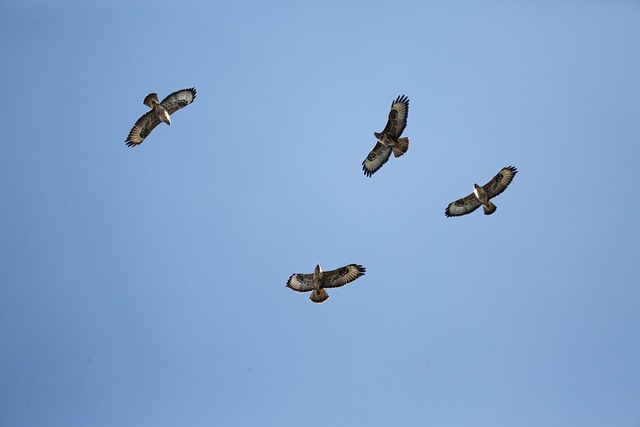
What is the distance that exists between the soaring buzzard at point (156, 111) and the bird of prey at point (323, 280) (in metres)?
5.10

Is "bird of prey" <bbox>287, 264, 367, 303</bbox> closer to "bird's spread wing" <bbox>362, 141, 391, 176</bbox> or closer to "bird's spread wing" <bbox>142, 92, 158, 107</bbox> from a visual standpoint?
"bird's spread wing" <bbox>362, 141, 391, 176</bbox>

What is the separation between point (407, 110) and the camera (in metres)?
14.1

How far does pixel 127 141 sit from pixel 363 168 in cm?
609

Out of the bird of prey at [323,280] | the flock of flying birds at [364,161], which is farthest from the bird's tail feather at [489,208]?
the bird of prey at [323,280]

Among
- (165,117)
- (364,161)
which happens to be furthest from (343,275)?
(165,117)

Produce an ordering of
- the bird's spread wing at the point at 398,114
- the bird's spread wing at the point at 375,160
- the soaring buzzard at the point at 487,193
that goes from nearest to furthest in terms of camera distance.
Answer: the bird's spread wing at the point at 398,114 → the soaring buzzard at the point at 487,193 → the bird's spread wing at the point at 375,160

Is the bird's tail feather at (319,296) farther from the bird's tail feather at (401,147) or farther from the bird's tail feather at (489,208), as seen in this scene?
the bird's tail feather at (489,208)

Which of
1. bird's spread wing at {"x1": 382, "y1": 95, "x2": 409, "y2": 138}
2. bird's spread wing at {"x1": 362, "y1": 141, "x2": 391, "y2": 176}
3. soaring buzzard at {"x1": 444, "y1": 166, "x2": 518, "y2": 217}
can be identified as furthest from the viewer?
bird's spread wing at {"x1": 362, "y1": 141, "x2": 391, "y2": 176}

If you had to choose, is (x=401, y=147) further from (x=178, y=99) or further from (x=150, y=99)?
(x=150, y=99)

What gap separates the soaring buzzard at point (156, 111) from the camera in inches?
571

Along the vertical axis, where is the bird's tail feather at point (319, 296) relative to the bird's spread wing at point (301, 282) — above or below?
below

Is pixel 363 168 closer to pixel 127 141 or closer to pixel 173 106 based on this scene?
pixel 173 106

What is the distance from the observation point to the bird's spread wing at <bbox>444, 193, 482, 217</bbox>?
15.2 metres

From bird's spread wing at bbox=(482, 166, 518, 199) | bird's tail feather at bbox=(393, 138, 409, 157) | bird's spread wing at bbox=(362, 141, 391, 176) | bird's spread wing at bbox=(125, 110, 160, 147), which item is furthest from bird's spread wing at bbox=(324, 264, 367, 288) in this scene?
bird's spread wing at bbox=(125, 110, 160, 147)
